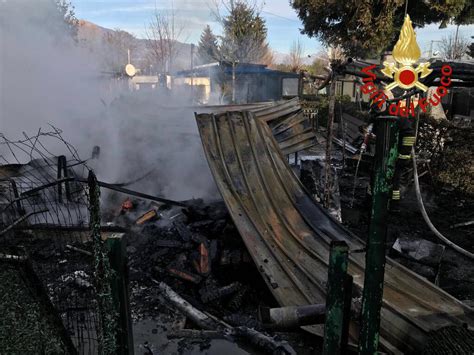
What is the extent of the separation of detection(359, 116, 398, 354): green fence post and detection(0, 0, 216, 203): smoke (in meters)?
5.50

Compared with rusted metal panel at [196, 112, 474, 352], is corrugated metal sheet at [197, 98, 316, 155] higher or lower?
higher

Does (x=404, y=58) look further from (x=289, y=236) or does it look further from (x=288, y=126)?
(x=288, y=126)

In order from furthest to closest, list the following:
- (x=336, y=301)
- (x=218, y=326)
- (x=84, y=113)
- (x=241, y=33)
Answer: (x=241, y=33) → (x=84, y=113) → (x=218, y=326) → (x=336, y=301)

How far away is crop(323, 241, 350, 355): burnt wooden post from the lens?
1.66 metres

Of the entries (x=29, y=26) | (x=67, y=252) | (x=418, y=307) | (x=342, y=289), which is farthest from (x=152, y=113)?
(x=342, y=289)

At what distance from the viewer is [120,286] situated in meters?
1.88

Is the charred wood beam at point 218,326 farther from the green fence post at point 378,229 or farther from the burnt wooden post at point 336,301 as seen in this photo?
the green fence post at point 378,229

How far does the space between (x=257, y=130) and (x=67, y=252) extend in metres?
3.51

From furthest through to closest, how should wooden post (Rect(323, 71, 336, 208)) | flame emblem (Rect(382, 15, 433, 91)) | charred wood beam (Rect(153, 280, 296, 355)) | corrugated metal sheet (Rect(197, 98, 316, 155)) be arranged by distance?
1. corrugated metal sheet (Rect(197, 98, 316, 155))
2. wooden post (Rect(323, 71, 336, 208))
3. flame emblem (Rect(382, 15, 433, 91))
4. charred wood beam (Rect(153, 280, 296, 355))

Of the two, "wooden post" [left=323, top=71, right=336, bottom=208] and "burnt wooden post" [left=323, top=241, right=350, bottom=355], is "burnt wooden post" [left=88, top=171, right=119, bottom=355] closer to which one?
"burnt wooden post" [left=323, top=241, right=350, bottom=355]


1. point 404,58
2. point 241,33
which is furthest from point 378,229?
point 241,33

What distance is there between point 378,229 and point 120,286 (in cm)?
123

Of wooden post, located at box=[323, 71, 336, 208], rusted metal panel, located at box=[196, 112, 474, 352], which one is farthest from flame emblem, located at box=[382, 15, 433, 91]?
rusted metal panel, located at box=[196, 112, 474, 352]

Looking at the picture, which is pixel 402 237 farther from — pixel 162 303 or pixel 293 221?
pixel 162 303
